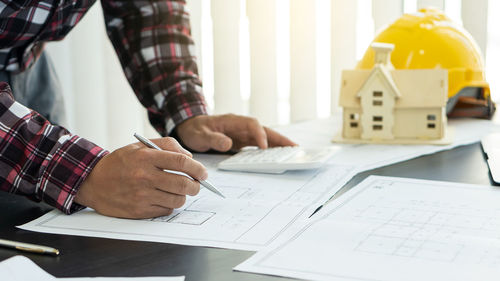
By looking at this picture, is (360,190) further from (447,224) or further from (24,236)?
(24,236)

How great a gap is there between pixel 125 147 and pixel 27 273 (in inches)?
9.0

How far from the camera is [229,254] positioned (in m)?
0.55

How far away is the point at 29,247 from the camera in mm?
556

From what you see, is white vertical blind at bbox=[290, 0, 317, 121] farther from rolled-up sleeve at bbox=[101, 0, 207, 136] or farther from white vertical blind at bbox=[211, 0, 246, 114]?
rolled-up sleeve at bbox=[101, 0, 207, 136]

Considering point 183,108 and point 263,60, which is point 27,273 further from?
point 263,60

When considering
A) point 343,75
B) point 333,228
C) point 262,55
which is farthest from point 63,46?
point 333,228

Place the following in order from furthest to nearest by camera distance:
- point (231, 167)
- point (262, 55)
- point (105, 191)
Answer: point (262, 55), point (231, 167), point (105, 191)

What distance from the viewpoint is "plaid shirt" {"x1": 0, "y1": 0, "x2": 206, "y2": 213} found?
71 centimetres

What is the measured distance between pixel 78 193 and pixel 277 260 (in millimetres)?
281

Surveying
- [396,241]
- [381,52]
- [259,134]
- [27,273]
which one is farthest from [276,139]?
[27,273]

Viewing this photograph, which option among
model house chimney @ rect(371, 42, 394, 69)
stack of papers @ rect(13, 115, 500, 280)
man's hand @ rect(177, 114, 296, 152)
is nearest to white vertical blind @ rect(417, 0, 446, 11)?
model house chimney @ rect(371, 42, 394, 69)

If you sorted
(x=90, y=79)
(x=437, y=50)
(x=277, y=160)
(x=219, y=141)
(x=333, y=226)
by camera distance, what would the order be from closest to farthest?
(x=333, y=226), (x=277, y=160), (x=219, y=141), (x=437, y=50), (x=90, y=79)

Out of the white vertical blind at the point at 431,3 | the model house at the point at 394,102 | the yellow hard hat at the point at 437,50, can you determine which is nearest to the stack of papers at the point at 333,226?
the model house at the point at 394,102

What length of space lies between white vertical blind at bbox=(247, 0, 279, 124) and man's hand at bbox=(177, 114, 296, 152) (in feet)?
3.68
